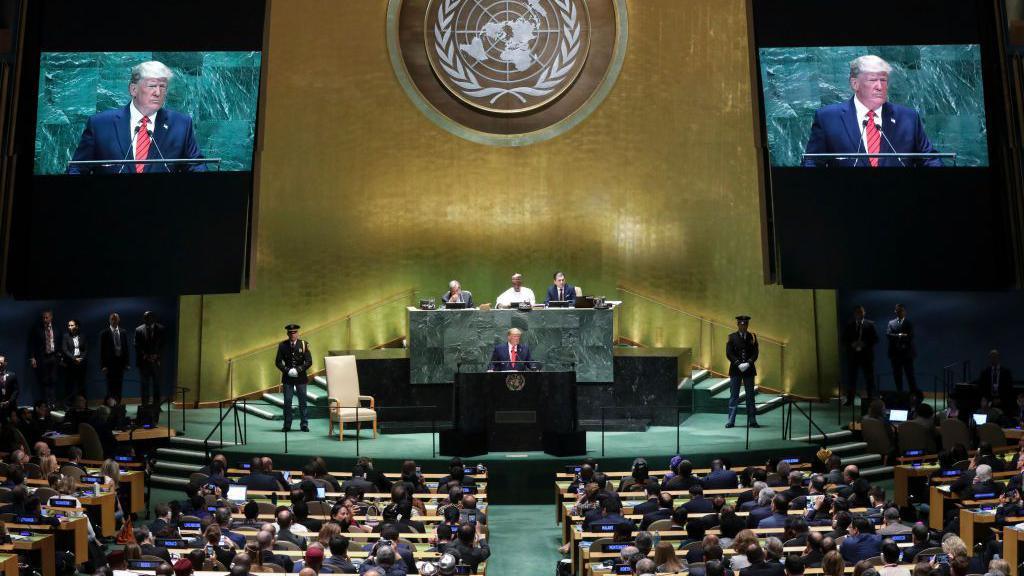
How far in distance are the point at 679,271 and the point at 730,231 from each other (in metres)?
1.01

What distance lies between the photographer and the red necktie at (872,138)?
16875 mm

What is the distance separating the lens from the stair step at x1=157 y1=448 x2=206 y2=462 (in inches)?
680

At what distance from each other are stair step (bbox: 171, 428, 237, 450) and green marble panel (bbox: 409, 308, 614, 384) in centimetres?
272

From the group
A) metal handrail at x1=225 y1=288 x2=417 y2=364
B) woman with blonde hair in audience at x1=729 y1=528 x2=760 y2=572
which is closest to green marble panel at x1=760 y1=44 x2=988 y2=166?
metal handrail at x1=225 y1=288 x2=417 y2=364

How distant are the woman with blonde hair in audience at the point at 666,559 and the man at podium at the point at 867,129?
795 centimetres

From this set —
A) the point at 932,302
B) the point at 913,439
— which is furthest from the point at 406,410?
the point at 932,302

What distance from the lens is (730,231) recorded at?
830 inches

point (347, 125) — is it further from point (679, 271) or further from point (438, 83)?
point (679, 271)

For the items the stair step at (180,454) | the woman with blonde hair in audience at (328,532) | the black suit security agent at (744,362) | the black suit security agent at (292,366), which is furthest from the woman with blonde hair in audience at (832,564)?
the black suit security agent at (292,366)

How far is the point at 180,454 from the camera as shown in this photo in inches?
685

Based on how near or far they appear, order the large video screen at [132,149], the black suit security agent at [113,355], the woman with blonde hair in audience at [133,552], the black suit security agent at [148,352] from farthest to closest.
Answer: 1. the black suit security agent at [113,355]
2. the black suit security agent at [148,352]
3. the large video screen at [132,149]
4. the woman with blonde hair in audience at [133,552]

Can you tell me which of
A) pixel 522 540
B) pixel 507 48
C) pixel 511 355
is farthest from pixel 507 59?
pixel 522 540

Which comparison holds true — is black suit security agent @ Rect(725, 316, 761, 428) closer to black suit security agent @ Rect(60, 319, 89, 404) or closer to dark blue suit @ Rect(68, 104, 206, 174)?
dark blue suit @ Rect(68, 104, 206, 174)

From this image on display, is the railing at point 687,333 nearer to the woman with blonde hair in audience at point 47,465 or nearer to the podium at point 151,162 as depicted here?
the podium at point 151,162
